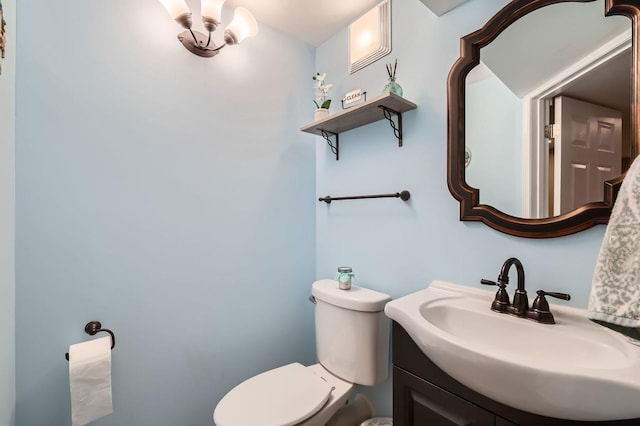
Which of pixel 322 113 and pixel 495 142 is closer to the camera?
pixel 495 142

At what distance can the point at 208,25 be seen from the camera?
3.87 feet

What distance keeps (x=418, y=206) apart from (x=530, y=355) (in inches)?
25.4

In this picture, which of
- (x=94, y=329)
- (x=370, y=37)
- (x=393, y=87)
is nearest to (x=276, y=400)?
(x=94, y=329)

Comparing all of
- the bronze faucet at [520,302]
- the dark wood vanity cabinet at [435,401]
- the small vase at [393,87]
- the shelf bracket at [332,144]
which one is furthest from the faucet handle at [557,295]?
the shelf bracket at [332,144]

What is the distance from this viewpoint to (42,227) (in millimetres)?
1014

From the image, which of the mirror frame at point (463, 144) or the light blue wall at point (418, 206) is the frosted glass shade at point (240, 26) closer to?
the light blue wall at point (418, 206)

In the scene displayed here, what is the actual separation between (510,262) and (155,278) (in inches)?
55.0

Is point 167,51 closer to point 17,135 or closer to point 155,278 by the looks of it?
point 17,135

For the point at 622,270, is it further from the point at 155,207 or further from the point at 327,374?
the point at 155,207

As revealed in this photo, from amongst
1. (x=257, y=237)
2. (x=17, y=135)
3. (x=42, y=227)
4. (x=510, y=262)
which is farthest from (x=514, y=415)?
(x=17, y=135)

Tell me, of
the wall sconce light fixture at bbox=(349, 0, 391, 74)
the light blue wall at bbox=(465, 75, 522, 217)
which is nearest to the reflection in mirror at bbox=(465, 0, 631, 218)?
the light blue wall at bbox=(465, 75, 522, 217)

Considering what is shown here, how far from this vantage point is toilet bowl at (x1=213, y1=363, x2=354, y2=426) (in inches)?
40.1

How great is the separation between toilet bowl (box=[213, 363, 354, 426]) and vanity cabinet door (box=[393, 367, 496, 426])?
0.31 metres

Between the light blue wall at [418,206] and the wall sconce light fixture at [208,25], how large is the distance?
1.92 feet
